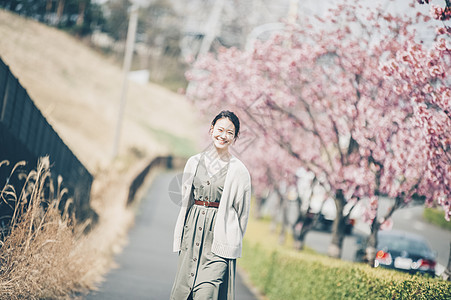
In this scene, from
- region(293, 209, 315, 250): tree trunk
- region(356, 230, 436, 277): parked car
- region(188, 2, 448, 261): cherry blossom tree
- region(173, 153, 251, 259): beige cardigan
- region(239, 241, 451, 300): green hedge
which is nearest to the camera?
region(173, 153, 251, 259): beige cardigan

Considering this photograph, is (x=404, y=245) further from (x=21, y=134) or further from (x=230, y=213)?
(x=230, y=213)

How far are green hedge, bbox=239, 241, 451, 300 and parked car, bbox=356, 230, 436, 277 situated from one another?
3344mm

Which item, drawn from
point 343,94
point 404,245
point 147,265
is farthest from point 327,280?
point 404,245

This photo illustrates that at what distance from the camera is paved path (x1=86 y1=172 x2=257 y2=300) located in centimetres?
865

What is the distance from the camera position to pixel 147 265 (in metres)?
12.1

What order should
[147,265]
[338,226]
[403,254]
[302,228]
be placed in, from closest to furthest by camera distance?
1. [338,226]
2. [147,265]
3. [302,228]
4. [403,254]

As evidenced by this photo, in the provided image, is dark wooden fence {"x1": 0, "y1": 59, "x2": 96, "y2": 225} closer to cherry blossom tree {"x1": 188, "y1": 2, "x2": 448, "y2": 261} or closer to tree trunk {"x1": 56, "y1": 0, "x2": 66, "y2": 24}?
cherry blossom tree {"x1": 188, "y1": 2, "x2": 448, "y2": 261}

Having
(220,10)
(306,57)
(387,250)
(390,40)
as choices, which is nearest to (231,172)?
(390,40)

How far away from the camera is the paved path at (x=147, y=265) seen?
8.65 meters

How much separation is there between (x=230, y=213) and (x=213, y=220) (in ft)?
A: 0.52

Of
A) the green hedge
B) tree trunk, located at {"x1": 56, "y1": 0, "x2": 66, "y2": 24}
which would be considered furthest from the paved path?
tree trunk, located at {"x1": 56, "y1": 0, "x2": 66, "y2": 24}

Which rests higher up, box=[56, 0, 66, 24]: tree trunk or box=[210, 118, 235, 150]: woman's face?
box=[56, 0, 66, 24]: tree trunk

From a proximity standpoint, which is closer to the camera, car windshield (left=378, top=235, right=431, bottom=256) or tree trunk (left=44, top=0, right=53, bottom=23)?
car windshield (left=378, top=235, right=431, bottom=256)

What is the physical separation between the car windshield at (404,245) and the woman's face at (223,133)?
10693 millimetres
